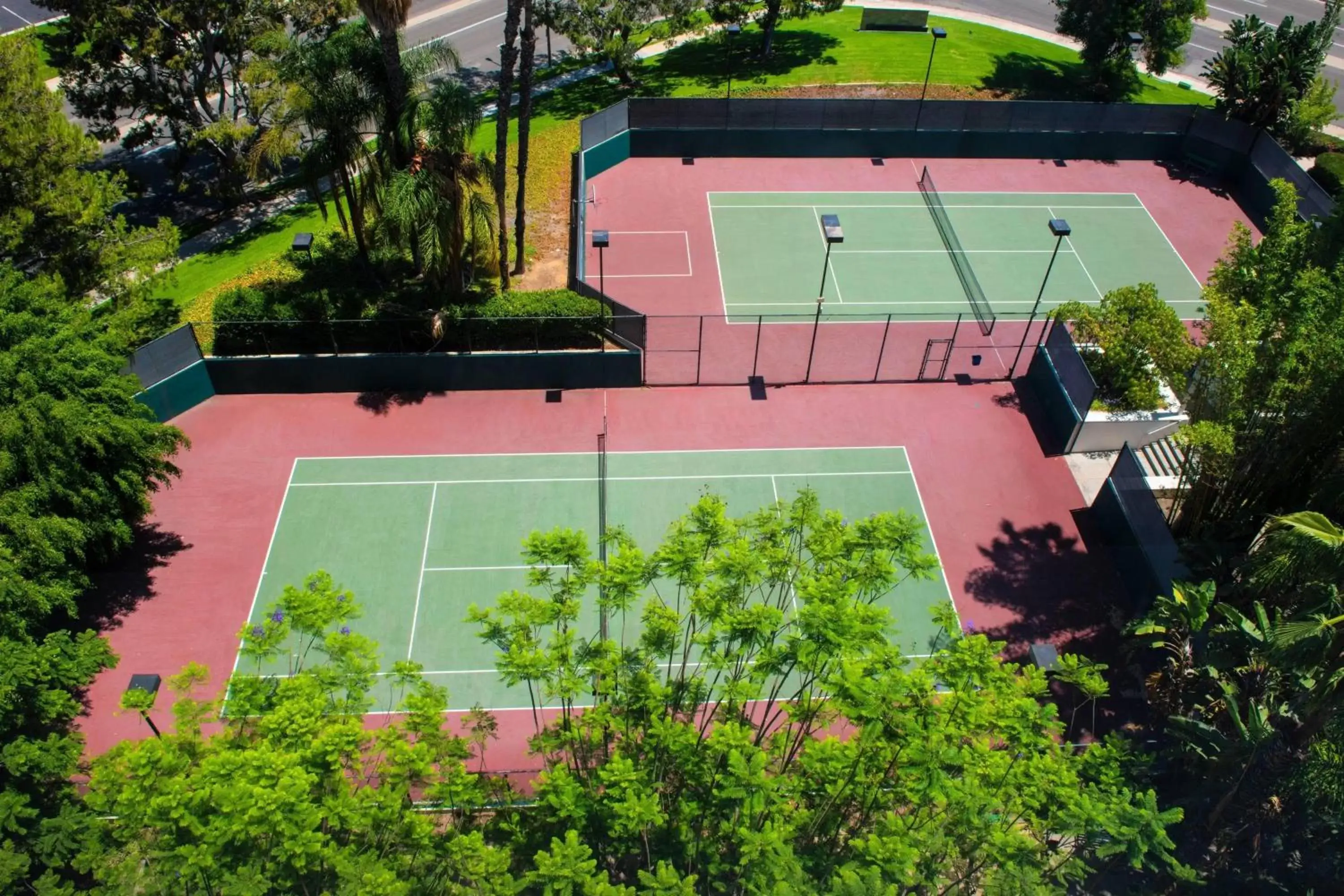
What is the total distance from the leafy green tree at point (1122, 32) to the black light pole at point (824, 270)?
1508 cm

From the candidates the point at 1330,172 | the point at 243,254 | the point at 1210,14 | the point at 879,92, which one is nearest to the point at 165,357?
the point at 243,254

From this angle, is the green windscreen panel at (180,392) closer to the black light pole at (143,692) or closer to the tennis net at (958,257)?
the black light pole at (143,692)

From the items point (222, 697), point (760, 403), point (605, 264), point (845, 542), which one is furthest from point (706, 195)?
point (222, 697)

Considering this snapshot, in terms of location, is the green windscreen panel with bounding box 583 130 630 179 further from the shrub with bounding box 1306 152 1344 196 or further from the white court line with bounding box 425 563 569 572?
the shrub with bounding box 1306 152 1344 196

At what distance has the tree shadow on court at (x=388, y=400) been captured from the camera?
83.4ft

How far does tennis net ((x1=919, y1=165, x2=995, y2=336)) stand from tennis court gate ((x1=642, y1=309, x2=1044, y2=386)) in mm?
544

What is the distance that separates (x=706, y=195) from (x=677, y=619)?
899 inches

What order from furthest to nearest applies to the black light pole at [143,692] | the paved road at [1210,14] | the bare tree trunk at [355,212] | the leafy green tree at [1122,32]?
1. the paved road at [1210,14]
2. the leafy green tree at [1122,32]
3. the bare tree trunk at [355,212]
4. the black light pole at [143,692]

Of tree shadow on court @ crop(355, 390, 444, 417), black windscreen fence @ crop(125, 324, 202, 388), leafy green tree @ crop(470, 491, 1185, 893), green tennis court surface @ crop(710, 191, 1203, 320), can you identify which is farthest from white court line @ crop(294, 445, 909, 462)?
leafy green tree @ crop(470, 491, 1185, 893)

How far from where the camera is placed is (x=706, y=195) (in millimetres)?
34094

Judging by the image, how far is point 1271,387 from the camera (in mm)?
17609

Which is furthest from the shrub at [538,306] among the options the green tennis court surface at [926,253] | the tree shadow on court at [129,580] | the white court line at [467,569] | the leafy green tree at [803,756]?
the leafy green tree at [803,756]

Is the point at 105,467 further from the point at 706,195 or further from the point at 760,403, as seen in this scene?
the point at 706,195

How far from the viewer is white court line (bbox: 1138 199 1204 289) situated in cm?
3078
